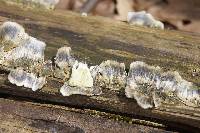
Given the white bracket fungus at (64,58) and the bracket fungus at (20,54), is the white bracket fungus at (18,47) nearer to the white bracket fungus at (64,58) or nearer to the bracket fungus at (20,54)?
the bracket fungus at (20,54)

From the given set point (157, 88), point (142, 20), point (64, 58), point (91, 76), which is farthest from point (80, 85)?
point (142, 20)

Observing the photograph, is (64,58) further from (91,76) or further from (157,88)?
(157,88)

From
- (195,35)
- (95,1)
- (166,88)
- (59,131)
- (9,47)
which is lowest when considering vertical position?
(59,131)

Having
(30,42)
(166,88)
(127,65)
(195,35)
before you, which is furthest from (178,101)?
(30,42)

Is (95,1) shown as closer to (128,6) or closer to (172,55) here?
(128,6)

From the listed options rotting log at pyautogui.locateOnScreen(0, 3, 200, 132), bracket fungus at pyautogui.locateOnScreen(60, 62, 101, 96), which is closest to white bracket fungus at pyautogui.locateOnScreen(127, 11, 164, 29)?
rotting log at pyautogui.locateOnScreen(0, 3, 200, 132)
